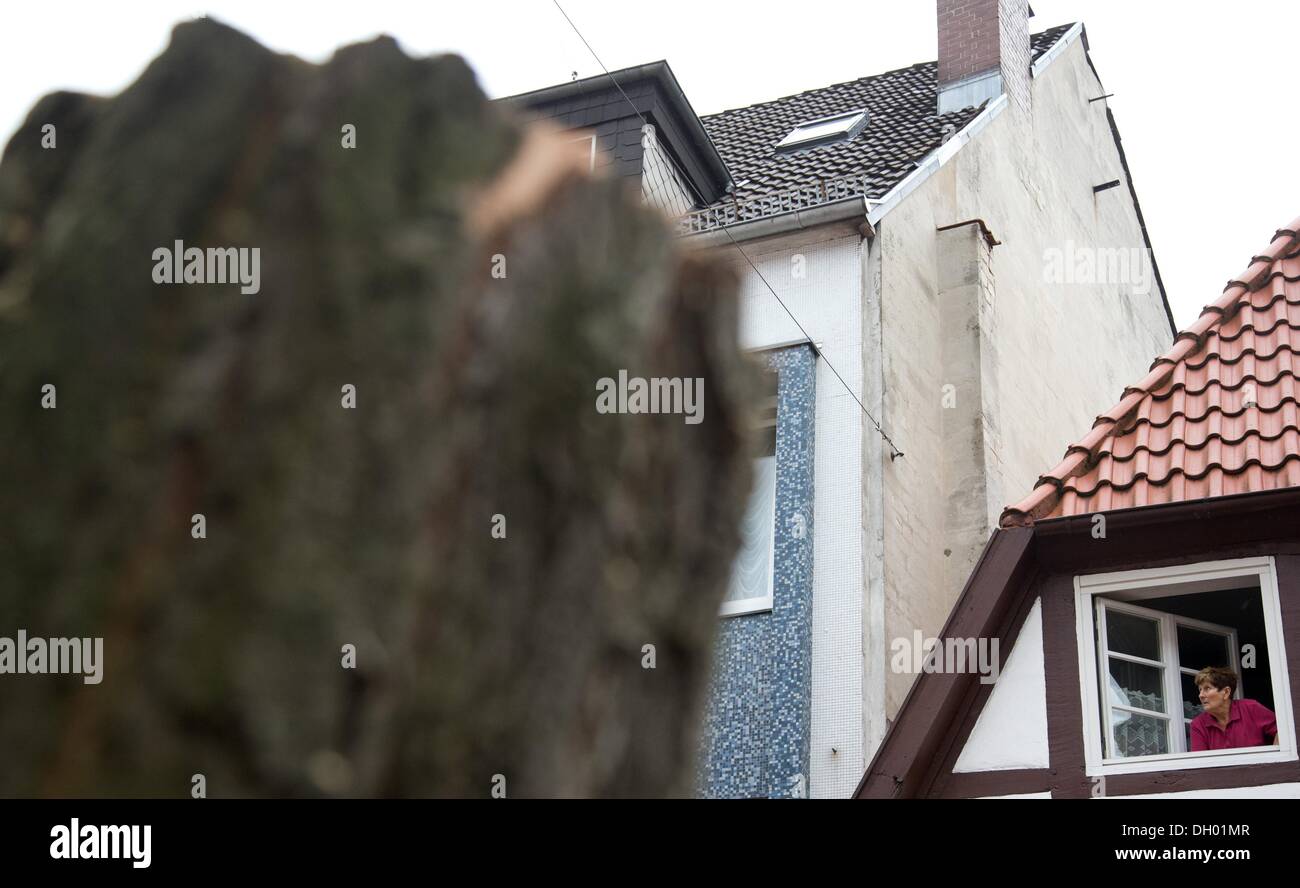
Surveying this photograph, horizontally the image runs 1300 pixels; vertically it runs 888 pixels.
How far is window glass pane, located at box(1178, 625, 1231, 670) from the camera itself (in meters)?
9.87

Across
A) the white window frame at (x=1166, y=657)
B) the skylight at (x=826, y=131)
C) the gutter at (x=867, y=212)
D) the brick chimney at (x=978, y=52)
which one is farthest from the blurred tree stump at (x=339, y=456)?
the brick chimney at (x=978, y=52)

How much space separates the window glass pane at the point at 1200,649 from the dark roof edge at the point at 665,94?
23.4 ft

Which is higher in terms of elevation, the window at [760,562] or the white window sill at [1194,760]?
the window at [760,562]

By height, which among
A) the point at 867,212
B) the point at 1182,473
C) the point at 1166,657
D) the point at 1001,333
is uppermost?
the point at 867,212

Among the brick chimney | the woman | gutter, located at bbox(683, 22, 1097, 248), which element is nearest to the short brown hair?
the woman

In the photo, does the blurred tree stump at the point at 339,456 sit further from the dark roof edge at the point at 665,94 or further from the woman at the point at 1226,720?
the dark roof edge at the point at 665,94

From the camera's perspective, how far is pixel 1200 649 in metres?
9.91

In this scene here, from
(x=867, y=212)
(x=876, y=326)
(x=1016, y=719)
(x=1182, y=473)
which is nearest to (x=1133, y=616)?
(x=1182, y=473)

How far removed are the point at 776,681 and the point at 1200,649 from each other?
3105 mm

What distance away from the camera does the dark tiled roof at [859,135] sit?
1486 cm

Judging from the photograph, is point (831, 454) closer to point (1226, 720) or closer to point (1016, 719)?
point (1016, 719)

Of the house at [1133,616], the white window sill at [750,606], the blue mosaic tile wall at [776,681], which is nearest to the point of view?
the house at [1133,616]

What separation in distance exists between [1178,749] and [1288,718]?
0.90 meters
